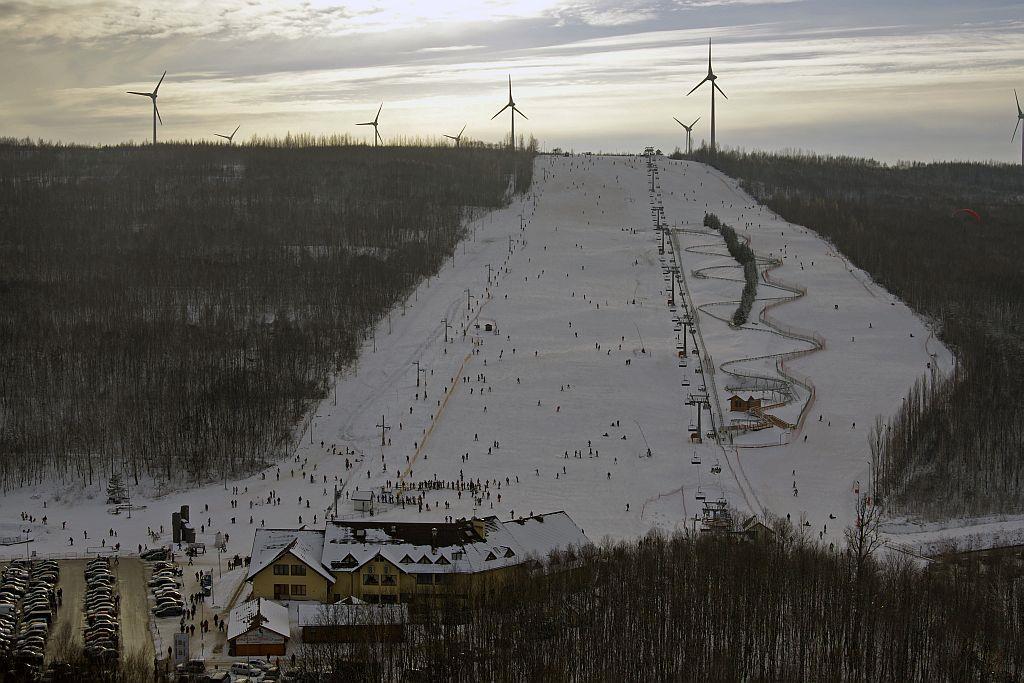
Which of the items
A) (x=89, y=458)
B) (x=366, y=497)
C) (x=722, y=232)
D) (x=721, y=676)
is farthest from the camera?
(x=722, y=232)

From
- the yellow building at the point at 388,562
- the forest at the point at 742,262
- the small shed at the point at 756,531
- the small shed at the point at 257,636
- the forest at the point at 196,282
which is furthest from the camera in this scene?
the forest at the point at 742,262

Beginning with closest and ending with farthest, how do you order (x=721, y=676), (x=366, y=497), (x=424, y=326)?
(x=721, y=676) → (x=366, y=497) → (x=424, y=326)

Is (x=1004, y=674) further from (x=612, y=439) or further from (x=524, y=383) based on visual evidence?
(x=524, y=383)

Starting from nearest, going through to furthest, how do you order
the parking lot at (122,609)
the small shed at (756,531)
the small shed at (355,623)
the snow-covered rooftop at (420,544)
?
the small shed at (355,623)
the parking lot at (122,609)
the snow-covered rooftop at (420,544)
the small shed at (756,531)

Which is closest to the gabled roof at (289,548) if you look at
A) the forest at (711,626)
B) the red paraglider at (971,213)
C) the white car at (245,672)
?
the forest at (711,626)

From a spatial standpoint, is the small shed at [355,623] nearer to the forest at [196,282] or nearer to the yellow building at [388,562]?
the yellow building at [388,562]

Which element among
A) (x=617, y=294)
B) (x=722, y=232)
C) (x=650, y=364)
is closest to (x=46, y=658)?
(x=650, y=364)

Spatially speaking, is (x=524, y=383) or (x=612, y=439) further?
(x=524, y=383)

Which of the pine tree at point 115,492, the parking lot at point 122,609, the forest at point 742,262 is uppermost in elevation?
the forest at point 742,262
